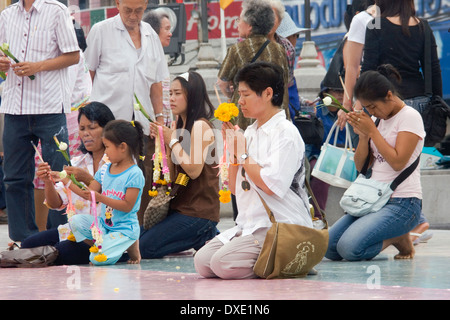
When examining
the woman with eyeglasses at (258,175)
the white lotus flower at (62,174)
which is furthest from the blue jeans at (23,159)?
the woman with eyeglasses at (258,175)

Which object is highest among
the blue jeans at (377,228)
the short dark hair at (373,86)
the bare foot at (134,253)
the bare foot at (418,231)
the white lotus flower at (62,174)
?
the short dark hair at (373,86)

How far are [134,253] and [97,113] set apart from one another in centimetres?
105

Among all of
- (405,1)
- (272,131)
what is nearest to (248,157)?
(272,131)

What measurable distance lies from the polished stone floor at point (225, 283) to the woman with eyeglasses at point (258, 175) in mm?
144

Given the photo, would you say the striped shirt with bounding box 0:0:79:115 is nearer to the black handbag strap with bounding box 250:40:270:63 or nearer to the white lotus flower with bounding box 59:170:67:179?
the white lotus flower with bounding box 59:170:67:179

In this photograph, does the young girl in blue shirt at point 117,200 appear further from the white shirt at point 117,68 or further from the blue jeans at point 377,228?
the blue jeans at point 377,228

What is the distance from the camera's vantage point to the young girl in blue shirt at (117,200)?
624 cm

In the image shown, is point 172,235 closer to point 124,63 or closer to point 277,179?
point 124,63

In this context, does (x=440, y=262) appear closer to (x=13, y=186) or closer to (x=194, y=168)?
(x=194, y=168)

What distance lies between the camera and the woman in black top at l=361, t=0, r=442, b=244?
6.66 meters

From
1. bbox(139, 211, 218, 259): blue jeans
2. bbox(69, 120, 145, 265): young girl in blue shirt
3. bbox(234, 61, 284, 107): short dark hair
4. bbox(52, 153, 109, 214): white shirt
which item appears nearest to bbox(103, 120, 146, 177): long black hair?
bbox(69, 120, 145, 265): young girl in blue shirt

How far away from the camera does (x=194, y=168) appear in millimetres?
6695

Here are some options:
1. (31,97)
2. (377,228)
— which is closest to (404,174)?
(377,228)

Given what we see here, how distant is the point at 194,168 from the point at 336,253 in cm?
114
